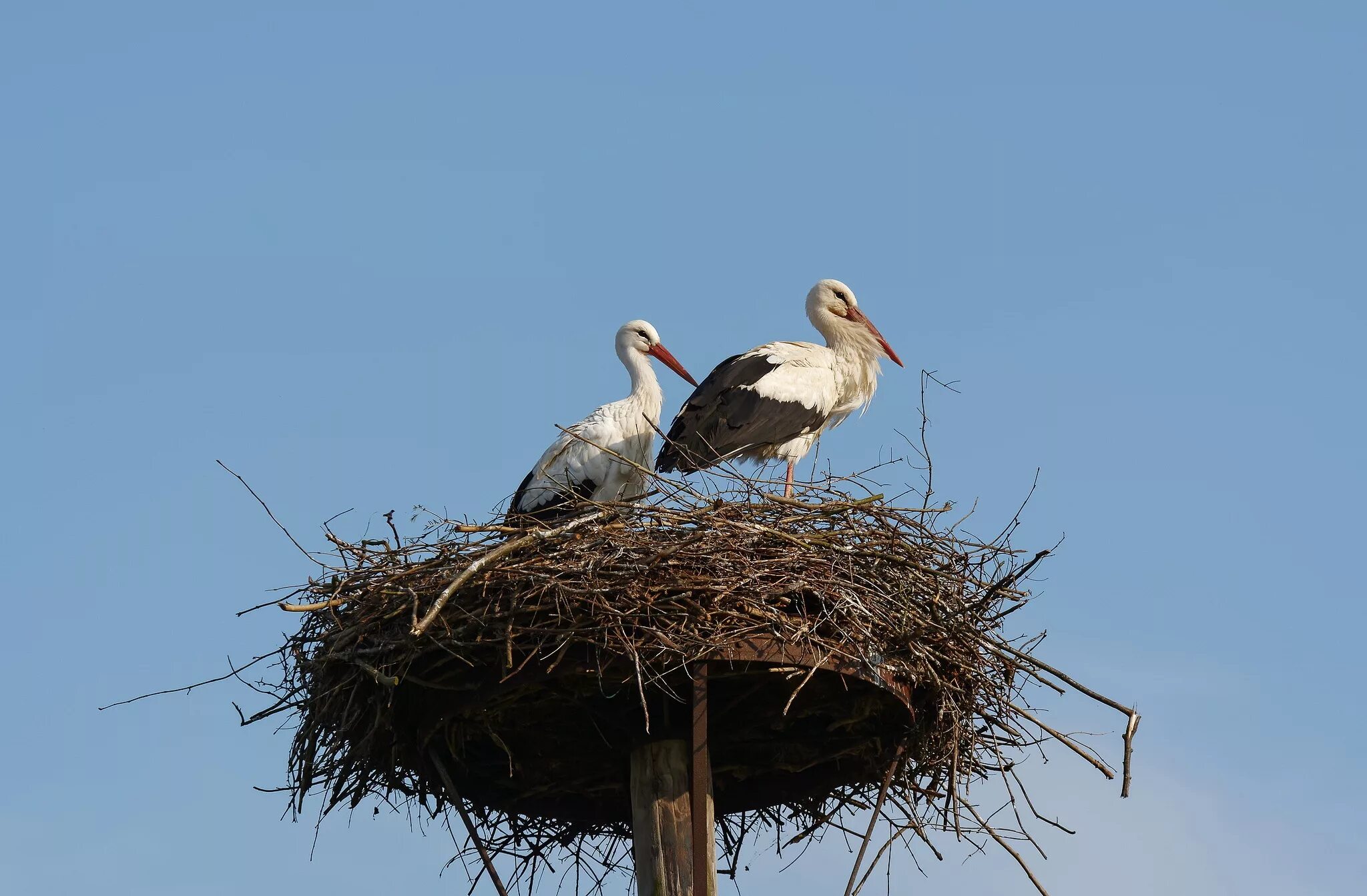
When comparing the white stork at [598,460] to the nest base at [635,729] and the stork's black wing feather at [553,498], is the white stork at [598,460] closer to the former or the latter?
the stork's black wing feather at [553,498]

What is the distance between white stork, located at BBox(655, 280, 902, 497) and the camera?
Result: 328 inches

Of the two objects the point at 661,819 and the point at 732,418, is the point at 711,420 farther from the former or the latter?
the point at 661,819

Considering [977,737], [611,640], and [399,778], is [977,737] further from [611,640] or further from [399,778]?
[399,778]

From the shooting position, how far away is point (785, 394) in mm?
8602

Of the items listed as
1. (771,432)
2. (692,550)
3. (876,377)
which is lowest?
(692,550)

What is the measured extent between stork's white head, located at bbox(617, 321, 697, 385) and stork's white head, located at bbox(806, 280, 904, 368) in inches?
31.9

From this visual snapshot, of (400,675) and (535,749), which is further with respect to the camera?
(535,749)

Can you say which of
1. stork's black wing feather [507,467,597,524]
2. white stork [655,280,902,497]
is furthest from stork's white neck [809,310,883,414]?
stork's black wing feather [507,467,597,524]

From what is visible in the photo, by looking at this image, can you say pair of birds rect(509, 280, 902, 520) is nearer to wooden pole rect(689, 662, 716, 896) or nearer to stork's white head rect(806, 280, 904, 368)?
stork's white head rect(806, 280, 904, 368)

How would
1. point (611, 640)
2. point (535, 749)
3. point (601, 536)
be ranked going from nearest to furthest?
point (611, 640), point (601, 536), point (535, 749)

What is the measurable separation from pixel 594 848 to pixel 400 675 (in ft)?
4.38

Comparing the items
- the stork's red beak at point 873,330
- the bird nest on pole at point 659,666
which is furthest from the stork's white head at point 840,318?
the bird nest on pole at point 659,666

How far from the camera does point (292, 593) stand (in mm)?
5949

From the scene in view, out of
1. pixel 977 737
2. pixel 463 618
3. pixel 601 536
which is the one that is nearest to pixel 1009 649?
pixel 977 737
